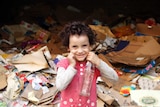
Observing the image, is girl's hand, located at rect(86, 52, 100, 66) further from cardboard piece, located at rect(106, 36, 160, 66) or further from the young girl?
cardboard piece, located at rect(106, 36, 160, 66)

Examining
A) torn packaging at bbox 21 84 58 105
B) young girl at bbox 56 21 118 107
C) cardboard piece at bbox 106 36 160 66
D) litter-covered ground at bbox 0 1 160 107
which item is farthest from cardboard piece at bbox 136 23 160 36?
young girl at bbox 56 21 118 107

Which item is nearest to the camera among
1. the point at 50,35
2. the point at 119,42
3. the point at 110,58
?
the point at 110,58

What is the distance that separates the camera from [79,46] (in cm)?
197

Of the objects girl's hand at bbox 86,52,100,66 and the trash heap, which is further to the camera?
the trash heap

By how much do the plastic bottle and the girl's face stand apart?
65 mm

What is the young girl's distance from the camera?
1960mm

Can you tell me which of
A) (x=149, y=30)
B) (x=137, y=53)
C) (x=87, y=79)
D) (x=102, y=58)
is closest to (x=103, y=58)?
(x=102, y=58)

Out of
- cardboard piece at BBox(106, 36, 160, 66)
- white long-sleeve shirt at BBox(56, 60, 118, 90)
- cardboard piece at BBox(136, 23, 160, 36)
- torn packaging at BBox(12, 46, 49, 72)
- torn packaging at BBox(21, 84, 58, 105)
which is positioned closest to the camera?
white long-sleeve shirt at BBox(56, 60, 118, 90)

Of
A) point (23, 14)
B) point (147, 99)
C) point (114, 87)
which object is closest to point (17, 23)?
point (23, 14)

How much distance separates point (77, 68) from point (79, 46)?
0.44 ft

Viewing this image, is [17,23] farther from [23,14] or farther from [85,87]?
[85,87]

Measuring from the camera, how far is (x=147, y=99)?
2531 mm

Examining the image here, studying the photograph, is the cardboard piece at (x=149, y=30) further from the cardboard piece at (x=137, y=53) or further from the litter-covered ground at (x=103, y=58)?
the cardboard piece at (x=137, y=53)

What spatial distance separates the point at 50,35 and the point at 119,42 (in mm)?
1047
